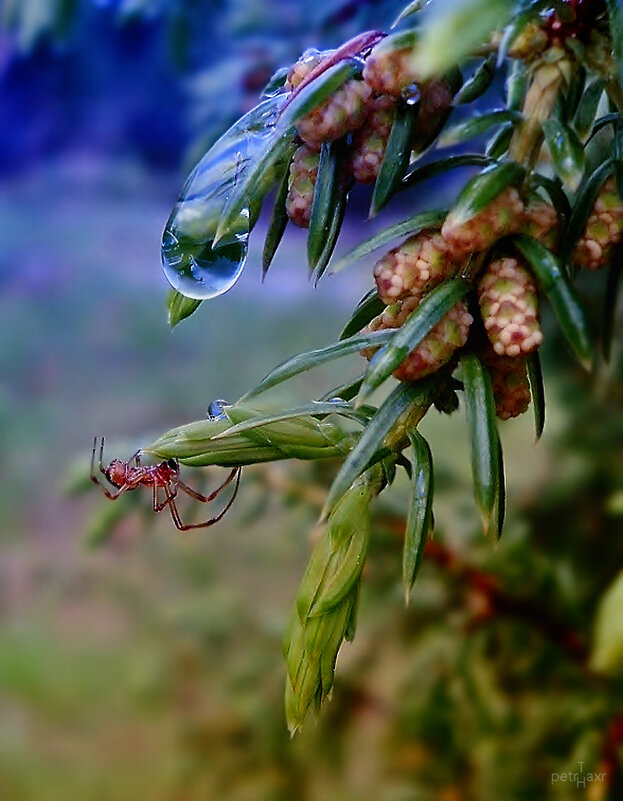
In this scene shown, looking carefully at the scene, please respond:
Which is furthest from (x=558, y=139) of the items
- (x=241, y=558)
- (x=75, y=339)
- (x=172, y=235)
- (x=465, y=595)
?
(x=75, y=339)

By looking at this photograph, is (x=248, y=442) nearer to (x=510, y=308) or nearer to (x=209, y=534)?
(x=510, y=308)

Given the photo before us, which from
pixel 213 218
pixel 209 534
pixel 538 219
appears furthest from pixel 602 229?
pixel 209 534

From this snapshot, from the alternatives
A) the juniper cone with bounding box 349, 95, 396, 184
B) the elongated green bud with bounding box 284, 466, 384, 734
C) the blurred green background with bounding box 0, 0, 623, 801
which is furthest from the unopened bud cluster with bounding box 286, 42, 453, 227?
the blurred green background with bounding box 0, 0, 623, 801

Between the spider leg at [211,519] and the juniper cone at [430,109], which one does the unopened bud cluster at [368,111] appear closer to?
the juniper cone at [430,109]

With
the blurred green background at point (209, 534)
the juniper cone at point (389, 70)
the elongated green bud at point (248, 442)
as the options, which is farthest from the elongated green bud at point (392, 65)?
the blurred green background at point (209, 534)

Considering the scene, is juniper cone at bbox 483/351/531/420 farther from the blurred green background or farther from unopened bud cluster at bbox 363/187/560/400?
the blurred green background

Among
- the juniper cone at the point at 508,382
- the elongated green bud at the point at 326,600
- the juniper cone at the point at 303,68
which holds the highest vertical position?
the juniper cone at the point at 303,68
